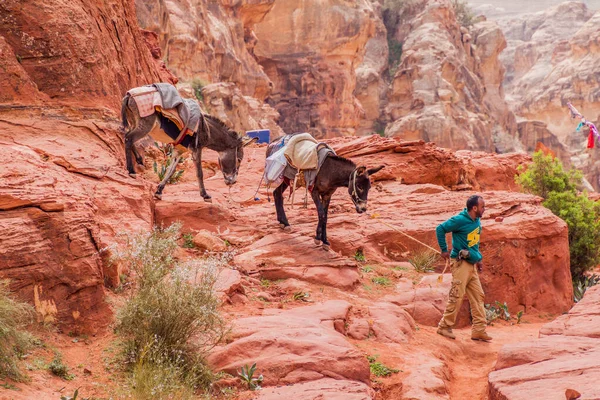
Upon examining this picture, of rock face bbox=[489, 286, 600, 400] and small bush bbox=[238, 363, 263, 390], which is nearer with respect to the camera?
rock face bbox=[489, 286, 600, 400]

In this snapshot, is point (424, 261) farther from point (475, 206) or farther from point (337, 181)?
point (475, 206)

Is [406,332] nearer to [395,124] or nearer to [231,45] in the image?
[231,45]

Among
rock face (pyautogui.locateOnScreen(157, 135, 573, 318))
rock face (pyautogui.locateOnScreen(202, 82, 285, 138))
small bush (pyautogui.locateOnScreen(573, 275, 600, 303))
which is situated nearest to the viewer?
rock face (pyautogui.locateOnScreen(157, 135, 573, 318))

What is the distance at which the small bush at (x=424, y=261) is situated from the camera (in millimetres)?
12516

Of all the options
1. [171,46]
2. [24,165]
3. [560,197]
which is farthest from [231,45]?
[24,165]

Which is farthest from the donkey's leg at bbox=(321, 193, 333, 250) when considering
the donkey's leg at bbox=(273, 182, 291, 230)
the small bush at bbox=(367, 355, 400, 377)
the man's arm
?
the small bush at bbox=(367, 355, 400, 377)

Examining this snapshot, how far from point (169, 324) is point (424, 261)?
732cm

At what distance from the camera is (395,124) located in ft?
174

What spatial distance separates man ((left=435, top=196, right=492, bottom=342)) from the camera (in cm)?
931

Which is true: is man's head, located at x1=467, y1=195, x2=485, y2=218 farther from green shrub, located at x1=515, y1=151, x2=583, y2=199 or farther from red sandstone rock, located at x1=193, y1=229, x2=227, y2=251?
green shrub, located at x1=515, y1=151, x2=583, y2=199

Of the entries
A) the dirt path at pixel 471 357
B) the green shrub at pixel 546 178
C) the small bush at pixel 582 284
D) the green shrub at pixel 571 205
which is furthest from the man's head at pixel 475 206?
the green shrub at pixel 546 178

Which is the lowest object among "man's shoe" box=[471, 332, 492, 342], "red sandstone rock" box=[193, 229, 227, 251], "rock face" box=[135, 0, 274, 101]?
"man's shoe" box=[471, 332, 492, 342]

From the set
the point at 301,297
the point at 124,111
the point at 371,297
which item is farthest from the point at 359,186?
the point at 124,111

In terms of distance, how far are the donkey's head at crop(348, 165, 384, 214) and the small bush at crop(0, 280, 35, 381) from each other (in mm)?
6278
